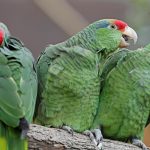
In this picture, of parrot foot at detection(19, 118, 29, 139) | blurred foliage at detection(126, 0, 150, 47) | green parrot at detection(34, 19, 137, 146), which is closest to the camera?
parrot foot at detection(19, 118, 29, 139)

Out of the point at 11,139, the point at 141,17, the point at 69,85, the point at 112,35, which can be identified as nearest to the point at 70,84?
the point at 69,85

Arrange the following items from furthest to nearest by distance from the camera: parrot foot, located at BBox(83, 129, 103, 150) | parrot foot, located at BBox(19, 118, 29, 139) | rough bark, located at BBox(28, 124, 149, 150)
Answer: parrot foot, located at BBox(83, 129, 103, 150), rough bark, located at BBox(28, 124, 149, 150), parrot foot, located at BBox(19, 118, 29, 139)

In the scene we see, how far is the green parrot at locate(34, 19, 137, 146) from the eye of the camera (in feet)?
7.31

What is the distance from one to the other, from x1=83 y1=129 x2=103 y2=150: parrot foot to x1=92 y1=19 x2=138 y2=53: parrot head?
1.02ft

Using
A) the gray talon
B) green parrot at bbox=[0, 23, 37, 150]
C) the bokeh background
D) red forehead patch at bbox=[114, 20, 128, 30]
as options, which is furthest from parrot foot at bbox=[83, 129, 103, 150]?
the bokeh background

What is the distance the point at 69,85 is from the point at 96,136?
21cm

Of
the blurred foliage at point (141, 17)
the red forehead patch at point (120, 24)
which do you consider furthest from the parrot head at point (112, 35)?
the blurred foliage at point (141, 17)

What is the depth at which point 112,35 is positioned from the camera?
2352mm

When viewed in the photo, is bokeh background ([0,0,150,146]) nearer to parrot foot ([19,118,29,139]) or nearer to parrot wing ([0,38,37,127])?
parrot wing ([0,38,37,127])

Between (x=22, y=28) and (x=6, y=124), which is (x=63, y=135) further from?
(x=22, y=28)

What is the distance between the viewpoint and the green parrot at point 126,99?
2287 mm

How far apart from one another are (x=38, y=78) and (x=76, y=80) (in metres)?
0.14

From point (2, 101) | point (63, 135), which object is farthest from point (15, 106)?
point (63, 135)

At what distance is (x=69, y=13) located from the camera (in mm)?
3262
